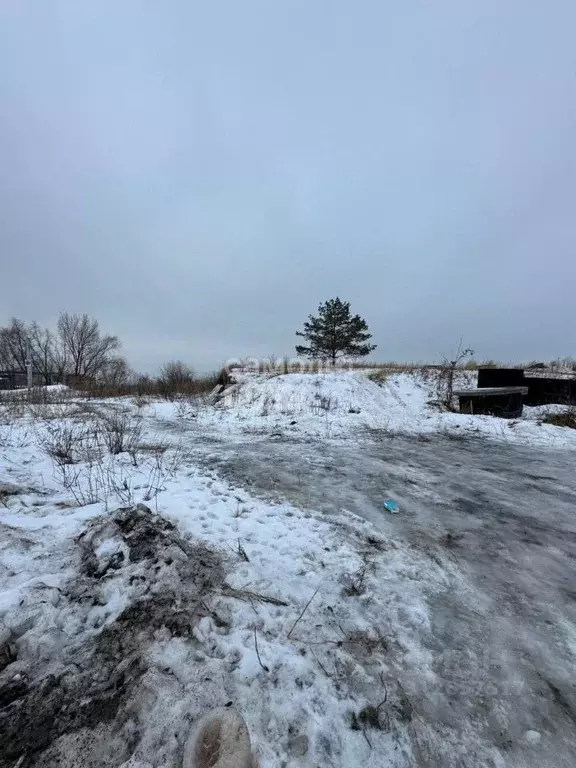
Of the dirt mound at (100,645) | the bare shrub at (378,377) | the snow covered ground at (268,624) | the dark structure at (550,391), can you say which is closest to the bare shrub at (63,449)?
the snow covered ground at (268,624)

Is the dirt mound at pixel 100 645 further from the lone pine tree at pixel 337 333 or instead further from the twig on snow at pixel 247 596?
the lone pine tree at pixel 337 333

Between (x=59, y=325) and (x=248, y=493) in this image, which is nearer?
(x=248, y=493)

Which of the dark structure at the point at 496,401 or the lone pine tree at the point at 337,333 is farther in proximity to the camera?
the lone pine tree at the point at 337,333

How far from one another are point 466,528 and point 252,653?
2805 mm

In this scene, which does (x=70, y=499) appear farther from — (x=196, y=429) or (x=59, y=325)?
(x=59, y=325)

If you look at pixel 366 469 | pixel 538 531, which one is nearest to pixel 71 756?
pixel 538 531

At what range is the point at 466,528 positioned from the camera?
359cm

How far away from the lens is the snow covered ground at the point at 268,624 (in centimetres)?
145

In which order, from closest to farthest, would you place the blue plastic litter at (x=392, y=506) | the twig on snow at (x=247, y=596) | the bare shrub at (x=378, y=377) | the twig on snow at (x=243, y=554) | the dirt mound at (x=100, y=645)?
the dirt mound at (x=100, y=645) → the twig on snow at (x=247, y=596) → the twig on snow at (x=243, y=554) → the blue plastic litter at (x=392, y=506) → the bare shrub at (x=378, y=377)

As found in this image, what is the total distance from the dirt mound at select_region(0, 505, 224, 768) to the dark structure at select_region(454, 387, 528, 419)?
11.7 m

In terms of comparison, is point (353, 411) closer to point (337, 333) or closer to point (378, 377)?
point (378, 377)

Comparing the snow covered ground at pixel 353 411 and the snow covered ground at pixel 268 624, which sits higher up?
the snow covered ground at pixel 353 411

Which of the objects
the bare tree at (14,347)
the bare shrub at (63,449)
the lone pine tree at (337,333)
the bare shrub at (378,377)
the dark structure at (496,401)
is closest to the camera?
the bare shrub at (63,449)

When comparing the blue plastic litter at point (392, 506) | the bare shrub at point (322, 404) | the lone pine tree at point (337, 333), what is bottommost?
the blue plastic litter at point (392, 506)
